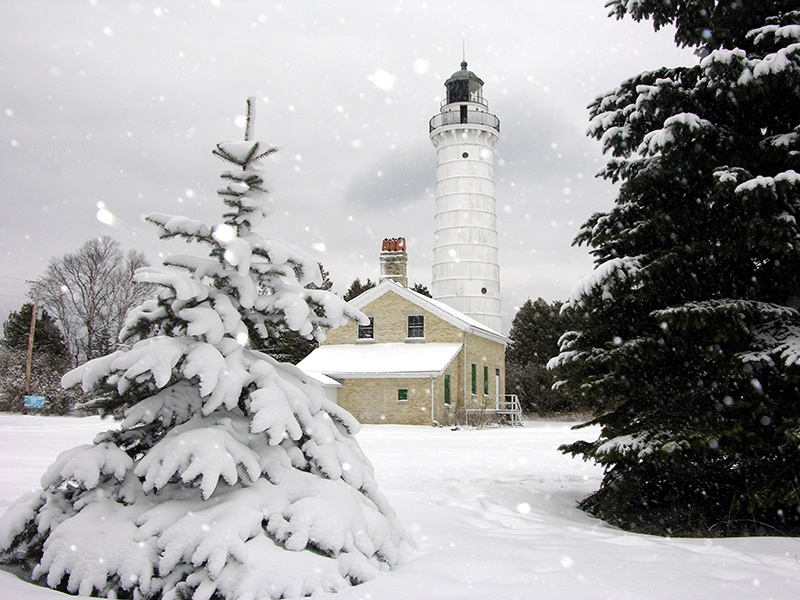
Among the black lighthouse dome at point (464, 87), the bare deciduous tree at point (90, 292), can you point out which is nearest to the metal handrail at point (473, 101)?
the black lighthouse dome at point (464, 87)

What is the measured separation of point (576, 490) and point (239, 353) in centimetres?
626

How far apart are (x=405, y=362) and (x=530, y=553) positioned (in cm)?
2038

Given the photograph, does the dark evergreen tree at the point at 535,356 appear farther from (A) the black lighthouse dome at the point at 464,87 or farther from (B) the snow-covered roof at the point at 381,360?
(A) the black lighthouse dome at the point at 464,87

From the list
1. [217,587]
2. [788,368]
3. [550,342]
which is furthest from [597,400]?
[550,342]

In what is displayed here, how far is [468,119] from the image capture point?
3659 cm

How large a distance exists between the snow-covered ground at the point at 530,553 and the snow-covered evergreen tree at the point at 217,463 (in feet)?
0.79

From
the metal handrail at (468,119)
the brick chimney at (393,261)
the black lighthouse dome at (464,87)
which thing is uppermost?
the black lighthouse dome at (464,87)

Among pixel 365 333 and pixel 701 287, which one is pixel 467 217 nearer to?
pixel 365 333

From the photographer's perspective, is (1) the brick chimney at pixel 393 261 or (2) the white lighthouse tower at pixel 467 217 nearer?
(1) the brick chimney at pixel 393 261

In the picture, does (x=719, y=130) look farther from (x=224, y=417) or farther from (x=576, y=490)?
(x=224, y=417)

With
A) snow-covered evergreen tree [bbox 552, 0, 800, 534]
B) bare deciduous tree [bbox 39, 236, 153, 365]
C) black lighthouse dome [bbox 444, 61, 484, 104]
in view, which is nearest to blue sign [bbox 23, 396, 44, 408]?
bare deciduous tree [bbox 39, 236, 153, 365]

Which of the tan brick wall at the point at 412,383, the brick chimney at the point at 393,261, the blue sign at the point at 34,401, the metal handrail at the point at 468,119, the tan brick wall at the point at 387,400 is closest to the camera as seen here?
the tan brick wall at the point at 387,400

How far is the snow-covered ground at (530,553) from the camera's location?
3539mm

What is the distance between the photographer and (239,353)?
3861 mm
